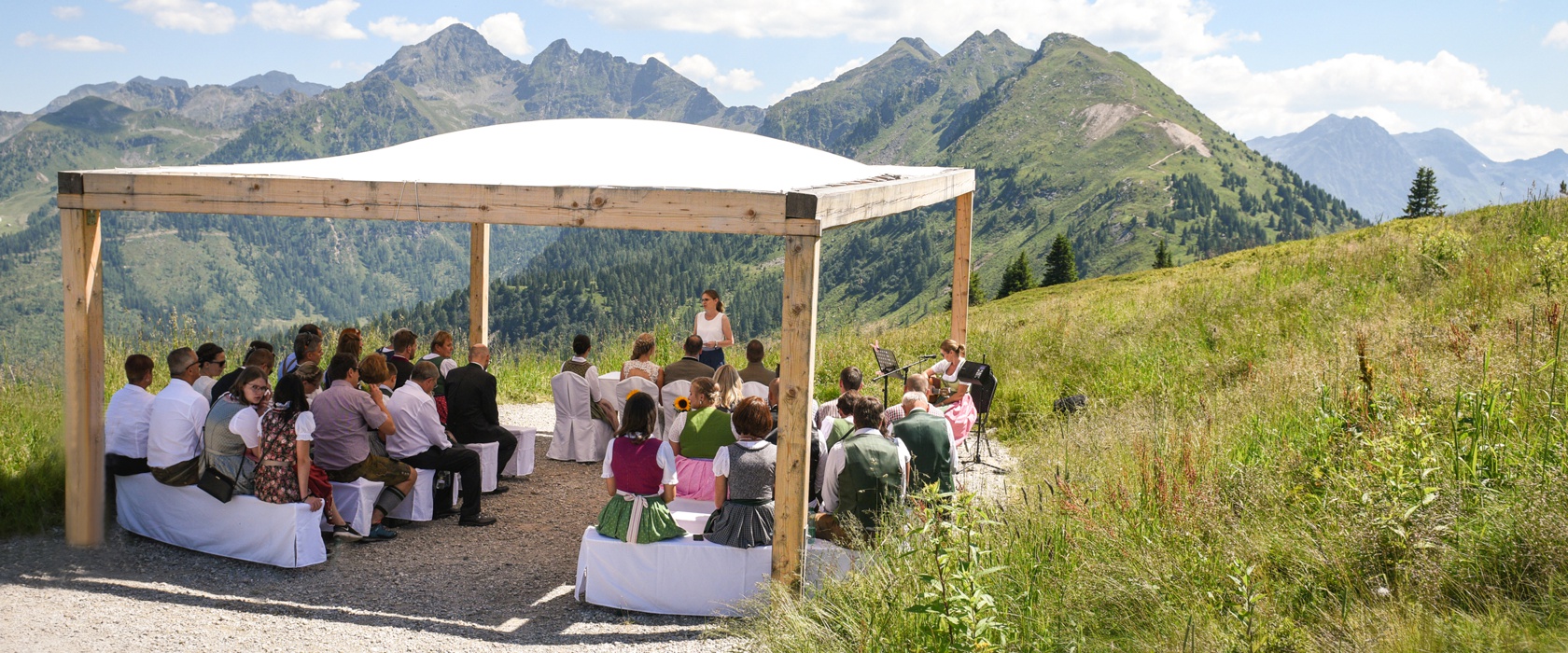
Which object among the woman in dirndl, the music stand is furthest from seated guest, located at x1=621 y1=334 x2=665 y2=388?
the music stand

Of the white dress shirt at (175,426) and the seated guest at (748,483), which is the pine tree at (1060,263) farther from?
the white dress shirt at (175,426)

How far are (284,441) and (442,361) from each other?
2.28 metres

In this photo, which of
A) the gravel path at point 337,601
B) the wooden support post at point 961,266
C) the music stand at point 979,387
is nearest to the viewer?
the gravel path at point 337,601

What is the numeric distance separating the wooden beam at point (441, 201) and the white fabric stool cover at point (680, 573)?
1.69 meters

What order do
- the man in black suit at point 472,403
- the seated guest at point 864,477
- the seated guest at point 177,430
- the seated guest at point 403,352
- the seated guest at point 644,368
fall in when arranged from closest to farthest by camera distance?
1. the seated guest at point 864,477
2. the seated guest at point 177,430
3. the man in black suit at point 472,403
4. the seated guest at point 403,352
5. the seated guest at point 644,368

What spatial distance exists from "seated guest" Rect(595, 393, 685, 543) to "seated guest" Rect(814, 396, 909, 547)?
887mm

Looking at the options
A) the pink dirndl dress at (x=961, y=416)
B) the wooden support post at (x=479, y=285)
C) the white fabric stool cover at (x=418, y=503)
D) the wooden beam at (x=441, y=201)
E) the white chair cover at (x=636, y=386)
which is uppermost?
the wooden beam at (x=441, y=201)

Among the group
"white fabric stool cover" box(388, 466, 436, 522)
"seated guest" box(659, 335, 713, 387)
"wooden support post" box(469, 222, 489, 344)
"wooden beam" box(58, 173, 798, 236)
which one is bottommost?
"white fabric stool cover" box(388, 466, 436, 522)

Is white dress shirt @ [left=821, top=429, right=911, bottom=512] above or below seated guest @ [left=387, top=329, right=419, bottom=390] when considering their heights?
below

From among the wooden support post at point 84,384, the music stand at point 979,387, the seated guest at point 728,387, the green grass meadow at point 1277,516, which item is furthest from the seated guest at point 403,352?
the music stand at point 979,387

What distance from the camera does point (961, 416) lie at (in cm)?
812

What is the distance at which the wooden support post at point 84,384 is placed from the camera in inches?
233

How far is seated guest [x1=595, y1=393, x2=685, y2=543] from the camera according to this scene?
529cm

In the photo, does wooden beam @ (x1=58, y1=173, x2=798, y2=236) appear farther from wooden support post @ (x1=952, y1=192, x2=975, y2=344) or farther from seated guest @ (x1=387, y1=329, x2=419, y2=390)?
wooden support post @ (x1=952, y1=192, x2=975, y2=344)
